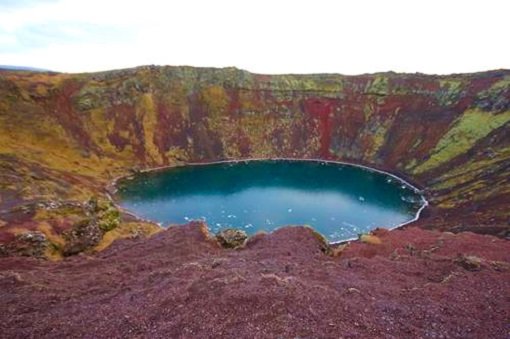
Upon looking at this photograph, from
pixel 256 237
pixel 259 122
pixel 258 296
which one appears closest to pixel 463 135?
pixel 259 122

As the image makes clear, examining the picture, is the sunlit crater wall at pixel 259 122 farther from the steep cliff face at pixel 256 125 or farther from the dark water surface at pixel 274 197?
the dark water surface at pixel 274 197

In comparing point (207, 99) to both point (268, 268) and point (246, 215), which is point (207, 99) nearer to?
point (246, 215)

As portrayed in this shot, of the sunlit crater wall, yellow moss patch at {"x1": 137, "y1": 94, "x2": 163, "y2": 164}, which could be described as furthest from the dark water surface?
yellow moss patch at {"x1": 137, "y1": 94, "x2": 163, "y2": 164}

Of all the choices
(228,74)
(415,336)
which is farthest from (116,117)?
(415,336)

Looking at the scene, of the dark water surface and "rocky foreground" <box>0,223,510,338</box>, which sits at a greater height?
"rocky foreground" <box>0,223,510,338</box>

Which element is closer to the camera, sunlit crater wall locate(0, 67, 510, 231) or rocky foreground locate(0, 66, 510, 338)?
rocky foreground locate(0, 66, 510, 338)

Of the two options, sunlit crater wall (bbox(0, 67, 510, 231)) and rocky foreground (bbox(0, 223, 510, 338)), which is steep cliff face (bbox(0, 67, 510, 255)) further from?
rocky foreground (bbox(0, 223, 510, 338))

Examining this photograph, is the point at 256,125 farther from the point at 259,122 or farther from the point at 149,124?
the point at 149,124
